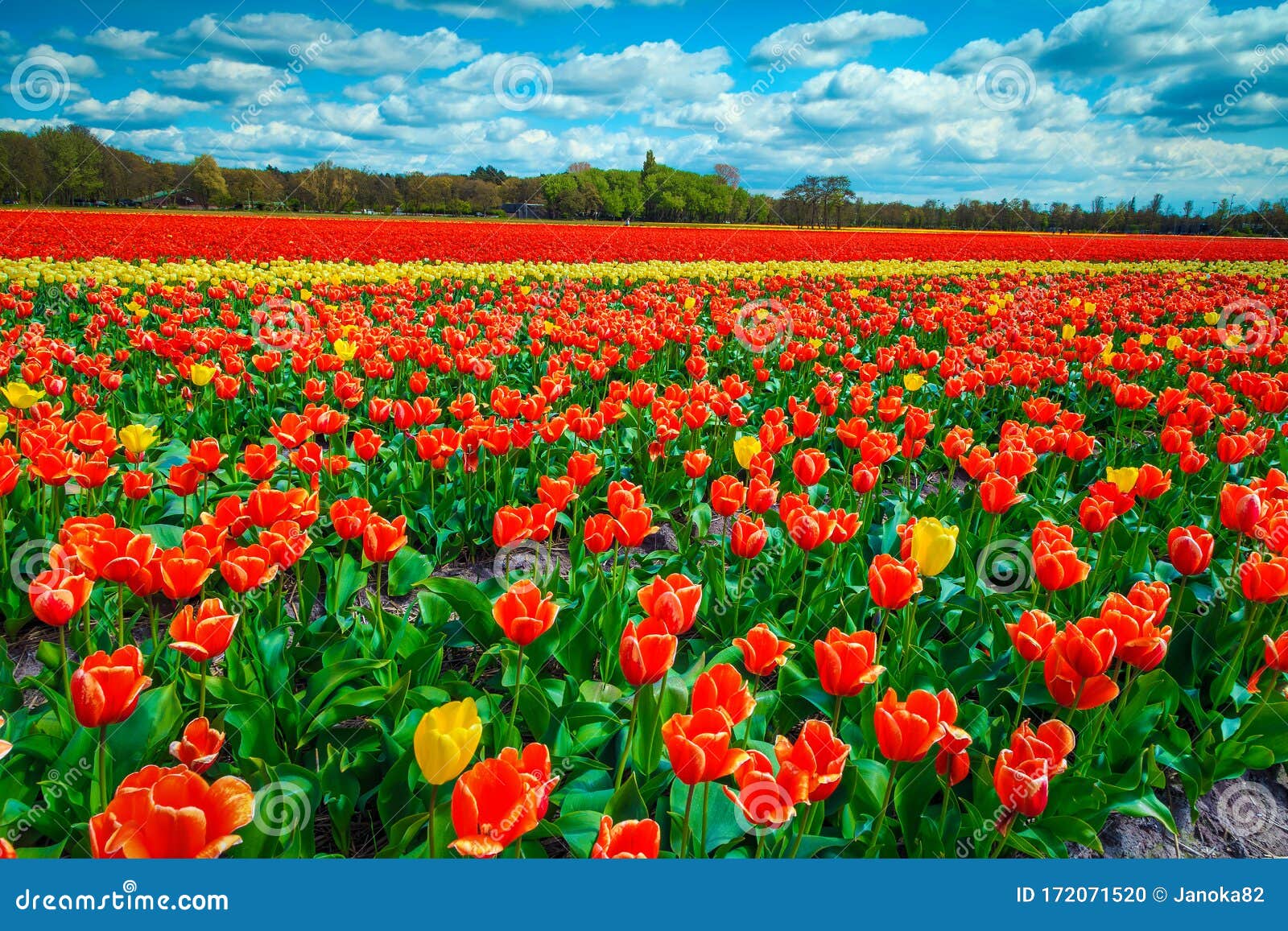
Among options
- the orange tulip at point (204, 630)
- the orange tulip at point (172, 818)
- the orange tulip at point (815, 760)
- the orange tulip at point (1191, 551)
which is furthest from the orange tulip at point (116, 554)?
the orange tulip at point (1191, 551)

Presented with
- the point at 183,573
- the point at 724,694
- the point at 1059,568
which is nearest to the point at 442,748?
the point at 724,694

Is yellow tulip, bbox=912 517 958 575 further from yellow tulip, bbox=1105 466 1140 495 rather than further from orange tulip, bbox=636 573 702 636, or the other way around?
yellow tulip, bbox=1105 466 1140 495

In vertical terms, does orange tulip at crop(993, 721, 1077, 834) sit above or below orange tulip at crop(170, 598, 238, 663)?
below

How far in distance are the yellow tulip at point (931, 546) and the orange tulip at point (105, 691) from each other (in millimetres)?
2141

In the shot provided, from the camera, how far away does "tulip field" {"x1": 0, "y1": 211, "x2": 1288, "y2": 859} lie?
5.68 feet

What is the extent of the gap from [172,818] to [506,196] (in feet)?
178

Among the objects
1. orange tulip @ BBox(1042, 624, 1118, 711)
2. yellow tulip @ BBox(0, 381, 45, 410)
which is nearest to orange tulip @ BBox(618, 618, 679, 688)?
orange tulip @ BBox(1042, 624, 1118, 711)

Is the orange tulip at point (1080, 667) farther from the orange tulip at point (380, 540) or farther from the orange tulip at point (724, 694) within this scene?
the orange tulip at point (380, 540)

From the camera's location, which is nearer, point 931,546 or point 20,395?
point 931,546

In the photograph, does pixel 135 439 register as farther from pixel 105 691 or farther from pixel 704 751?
pixel 704 751

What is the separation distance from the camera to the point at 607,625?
9.43 ft

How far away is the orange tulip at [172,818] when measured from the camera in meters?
1.23

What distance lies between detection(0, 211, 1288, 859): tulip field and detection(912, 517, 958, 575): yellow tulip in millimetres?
10

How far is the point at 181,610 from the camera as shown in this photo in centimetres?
186
